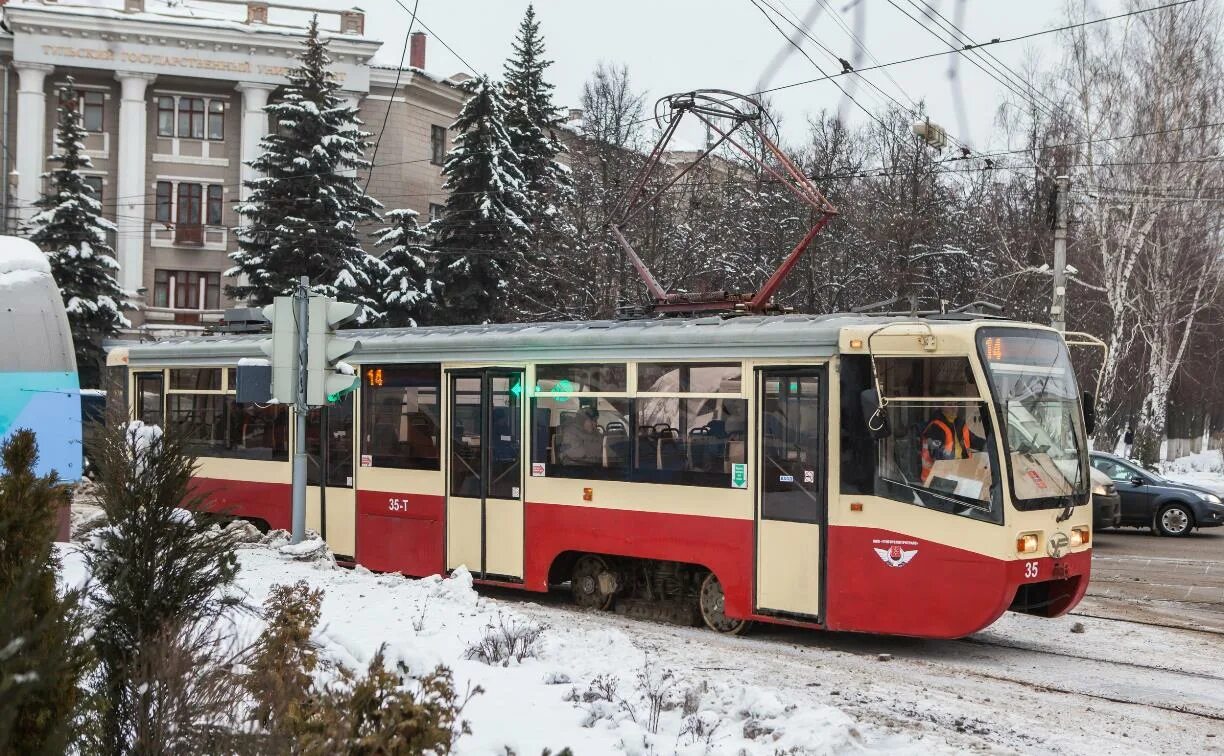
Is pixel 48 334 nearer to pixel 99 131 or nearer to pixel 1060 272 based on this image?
pixel 1060 272

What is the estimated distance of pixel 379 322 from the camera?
37125 mm

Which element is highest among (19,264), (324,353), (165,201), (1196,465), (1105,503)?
(165,201)

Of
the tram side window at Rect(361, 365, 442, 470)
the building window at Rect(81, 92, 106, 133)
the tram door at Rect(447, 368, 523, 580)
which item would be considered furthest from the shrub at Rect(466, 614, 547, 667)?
the building window at Rect(81, 92, 106, 133)

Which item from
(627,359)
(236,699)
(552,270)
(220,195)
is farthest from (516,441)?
(220,195)

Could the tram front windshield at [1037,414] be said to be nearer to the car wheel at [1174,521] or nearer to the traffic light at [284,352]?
the traffic light at [284,352]

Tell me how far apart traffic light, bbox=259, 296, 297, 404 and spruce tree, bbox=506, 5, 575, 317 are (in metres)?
24.1

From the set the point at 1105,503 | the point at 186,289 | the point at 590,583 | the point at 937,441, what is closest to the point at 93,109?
the point at 186,289

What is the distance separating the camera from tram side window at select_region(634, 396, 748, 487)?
10.8 metres

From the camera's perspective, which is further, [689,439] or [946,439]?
[689,439]

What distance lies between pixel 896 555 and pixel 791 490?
3.44 ft

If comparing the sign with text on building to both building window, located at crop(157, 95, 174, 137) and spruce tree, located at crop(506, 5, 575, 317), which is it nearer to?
building window, located at crop(157, 95, 174, 137)

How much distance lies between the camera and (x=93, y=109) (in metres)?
46.9

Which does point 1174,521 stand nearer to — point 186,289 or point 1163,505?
point 1163,505

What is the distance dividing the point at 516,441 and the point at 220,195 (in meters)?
38.8
